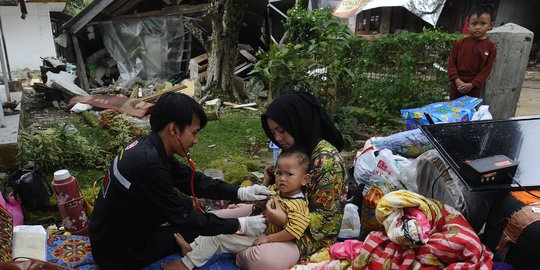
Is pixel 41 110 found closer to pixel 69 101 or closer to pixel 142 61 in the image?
pixel 69 101

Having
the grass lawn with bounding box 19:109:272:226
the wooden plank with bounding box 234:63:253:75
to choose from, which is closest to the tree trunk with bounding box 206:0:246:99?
the grass lawn with bounding box 19:109:272:226

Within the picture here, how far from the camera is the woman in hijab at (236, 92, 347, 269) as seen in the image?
2.62 m

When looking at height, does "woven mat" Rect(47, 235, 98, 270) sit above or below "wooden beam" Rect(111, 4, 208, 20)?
below

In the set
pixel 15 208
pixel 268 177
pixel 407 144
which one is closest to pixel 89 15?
pixel 15 208

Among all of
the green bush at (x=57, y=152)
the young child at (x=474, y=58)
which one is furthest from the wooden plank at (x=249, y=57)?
the young child at (x=474, y=58)

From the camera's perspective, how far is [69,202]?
3.33 meters

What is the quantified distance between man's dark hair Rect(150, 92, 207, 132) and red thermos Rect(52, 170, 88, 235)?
151 centimetres

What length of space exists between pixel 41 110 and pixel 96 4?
3.92 meters

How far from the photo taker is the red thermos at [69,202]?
10.8ft

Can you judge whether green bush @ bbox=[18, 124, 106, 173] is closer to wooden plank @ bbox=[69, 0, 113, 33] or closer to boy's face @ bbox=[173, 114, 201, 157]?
boy's face @ bbox=[173, 114, 201, 157]

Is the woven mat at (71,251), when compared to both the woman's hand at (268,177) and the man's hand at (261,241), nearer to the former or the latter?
the man's hand at (261,241)

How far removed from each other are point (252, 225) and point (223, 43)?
261 inches

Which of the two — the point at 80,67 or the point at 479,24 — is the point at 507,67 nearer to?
the point at 479,24

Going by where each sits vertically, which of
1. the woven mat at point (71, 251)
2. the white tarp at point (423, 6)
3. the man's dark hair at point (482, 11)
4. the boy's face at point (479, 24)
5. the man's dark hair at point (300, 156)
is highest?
the white tarp at point (423, 6)
